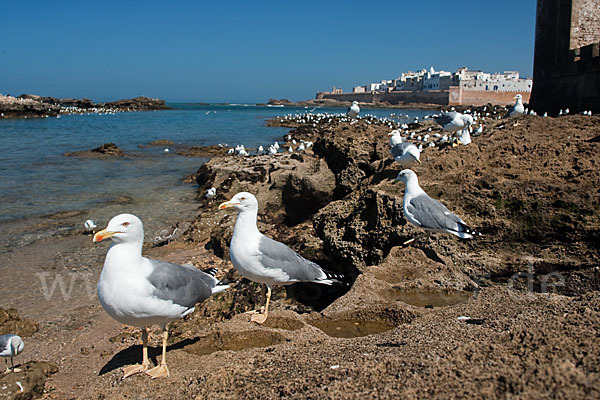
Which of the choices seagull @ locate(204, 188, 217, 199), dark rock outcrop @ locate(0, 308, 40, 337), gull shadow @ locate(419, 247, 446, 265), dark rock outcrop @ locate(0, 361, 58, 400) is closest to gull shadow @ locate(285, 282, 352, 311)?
gull shadow @ locate(419, 247, 446, 265)

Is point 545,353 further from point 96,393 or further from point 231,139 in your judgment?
point 231,139

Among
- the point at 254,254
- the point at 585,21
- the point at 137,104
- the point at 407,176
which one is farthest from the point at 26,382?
the point at 137,104

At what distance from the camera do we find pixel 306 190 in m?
8.18

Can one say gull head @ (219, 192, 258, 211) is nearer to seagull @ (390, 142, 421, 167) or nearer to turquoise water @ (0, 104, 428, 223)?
seagull @ (390, 142, 421, 167)

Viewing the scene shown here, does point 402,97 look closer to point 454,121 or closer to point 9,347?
point 454,121

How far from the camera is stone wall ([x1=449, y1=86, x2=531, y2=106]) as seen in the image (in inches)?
2736

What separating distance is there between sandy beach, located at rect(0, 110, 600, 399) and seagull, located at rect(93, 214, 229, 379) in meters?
0.31

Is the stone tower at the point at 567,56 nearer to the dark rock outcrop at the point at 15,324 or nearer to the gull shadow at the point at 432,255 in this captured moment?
the gull shadow at the point at 432,255

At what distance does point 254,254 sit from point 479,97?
252 feet

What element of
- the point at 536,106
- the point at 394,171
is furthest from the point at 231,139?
the point at 394,171

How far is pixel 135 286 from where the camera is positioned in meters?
2.87

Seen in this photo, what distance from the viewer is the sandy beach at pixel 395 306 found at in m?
1.91

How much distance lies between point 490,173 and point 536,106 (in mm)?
25417

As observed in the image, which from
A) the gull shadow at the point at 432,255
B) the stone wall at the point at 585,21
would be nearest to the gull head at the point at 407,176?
the gull shadow at the point at 432,255
